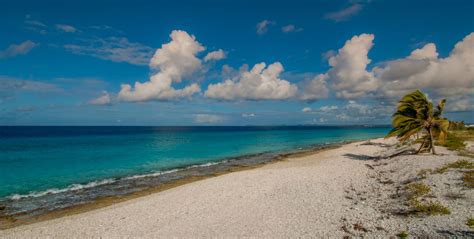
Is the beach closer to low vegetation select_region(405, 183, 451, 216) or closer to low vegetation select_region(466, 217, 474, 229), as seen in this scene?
low vegetation select_region(466, 217, 474, 229)

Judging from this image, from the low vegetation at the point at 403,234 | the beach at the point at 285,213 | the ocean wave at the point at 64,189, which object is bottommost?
the ocean wave at the point at 64,189

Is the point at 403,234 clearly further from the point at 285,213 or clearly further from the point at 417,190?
the point at 417,190

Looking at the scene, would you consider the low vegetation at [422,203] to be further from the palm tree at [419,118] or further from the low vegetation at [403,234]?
the palm tree at [419,118]

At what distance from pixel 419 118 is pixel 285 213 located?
69.8ft

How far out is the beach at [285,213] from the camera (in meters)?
10.9

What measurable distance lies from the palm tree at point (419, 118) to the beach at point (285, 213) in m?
6.67

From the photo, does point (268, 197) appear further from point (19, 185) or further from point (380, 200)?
point (19, 185)

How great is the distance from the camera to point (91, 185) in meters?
25.6

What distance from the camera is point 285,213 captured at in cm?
1369

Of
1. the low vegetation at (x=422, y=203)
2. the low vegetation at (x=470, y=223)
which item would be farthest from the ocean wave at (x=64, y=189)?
the low vegetation at (x=470, y=223)

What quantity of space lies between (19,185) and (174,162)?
17.9 meters

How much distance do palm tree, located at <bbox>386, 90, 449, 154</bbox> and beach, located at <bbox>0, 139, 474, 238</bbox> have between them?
21.9 feet

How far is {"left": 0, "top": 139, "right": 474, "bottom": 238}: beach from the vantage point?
10930 millimetres

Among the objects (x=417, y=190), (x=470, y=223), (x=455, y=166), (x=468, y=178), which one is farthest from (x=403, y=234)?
(x=455, y=166)
